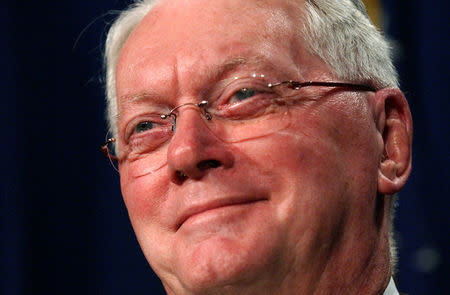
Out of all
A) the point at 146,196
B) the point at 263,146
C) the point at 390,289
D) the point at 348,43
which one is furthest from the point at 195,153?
the point at 390,289

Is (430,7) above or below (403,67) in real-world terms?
above

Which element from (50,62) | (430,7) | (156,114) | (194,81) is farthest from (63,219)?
(430,7)

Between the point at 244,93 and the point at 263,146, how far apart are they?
18cm

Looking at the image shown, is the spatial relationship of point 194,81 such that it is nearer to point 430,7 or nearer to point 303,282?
point 303,282

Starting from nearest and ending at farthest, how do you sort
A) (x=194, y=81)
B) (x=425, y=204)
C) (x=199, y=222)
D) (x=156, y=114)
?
1. (x=199, y=222)
2. (x=194, y=81)
3. (x=156, y=114)
4. (x=425, y=204)

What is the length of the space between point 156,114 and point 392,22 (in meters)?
1.56

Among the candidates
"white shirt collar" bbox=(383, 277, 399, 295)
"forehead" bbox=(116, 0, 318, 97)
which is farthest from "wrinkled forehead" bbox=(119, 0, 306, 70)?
"white shirt collar" bbox=(383, 277, 399, 295)

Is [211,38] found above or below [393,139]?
above

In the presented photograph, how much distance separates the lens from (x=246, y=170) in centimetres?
146

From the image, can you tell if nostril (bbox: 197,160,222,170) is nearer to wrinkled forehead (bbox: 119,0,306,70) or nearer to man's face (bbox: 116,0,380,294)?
man's face (bbox: 116,0,380,294)

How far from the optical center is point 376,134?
1.66 m

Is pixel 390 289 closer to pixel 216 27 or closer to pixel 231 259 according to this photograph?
pixel 231 259

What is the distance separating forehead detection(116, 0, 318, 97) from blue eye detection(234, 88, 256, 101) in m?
0.09

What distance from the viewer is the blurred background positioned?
104 inches
